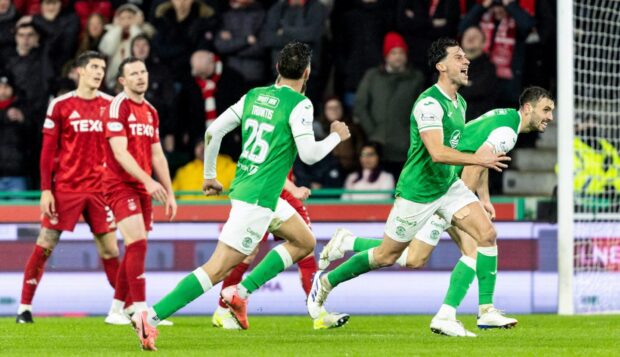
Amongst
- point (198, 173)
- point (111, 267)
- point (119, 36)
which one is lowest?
point (111, 267)

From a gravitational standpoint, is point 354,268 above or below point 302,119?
below

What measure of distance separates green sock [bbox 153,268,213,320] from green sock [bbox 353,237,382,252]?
2530mm

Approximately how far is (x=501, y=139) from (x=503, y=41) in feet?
22.6

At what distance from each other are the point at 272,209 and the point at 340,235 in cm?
231

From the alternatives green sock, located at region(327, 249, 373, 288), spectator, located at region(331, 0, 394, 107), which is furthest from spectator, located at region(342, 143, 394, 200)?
green sock, located at region(327, 249, 373, 288)

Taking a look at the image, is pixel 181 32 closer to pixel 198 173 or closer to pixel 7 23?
pixel 198 173

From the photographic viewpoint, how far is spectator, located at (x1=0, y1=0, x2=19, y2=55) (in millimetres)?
18594

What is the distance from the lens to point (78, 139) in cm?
1346

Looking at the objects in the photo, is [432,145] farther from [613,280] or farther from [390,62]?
[390,62]

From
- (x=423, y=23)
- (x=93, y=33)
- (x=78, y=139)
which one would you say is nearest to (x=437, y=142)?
(x=78, y=139)

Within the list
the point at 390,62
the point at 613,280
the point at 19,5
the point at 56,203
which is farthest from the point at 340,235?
the point at 19,5

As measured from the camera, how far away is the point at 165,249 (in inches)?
609

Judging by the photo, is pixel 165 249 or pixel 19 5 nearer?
pixel 165 249

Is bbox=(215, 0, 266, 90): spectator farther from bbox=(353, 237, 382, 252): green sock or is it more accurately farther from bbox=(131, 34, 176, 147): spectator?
bbox=(353, 237, 382, 252): green sock
